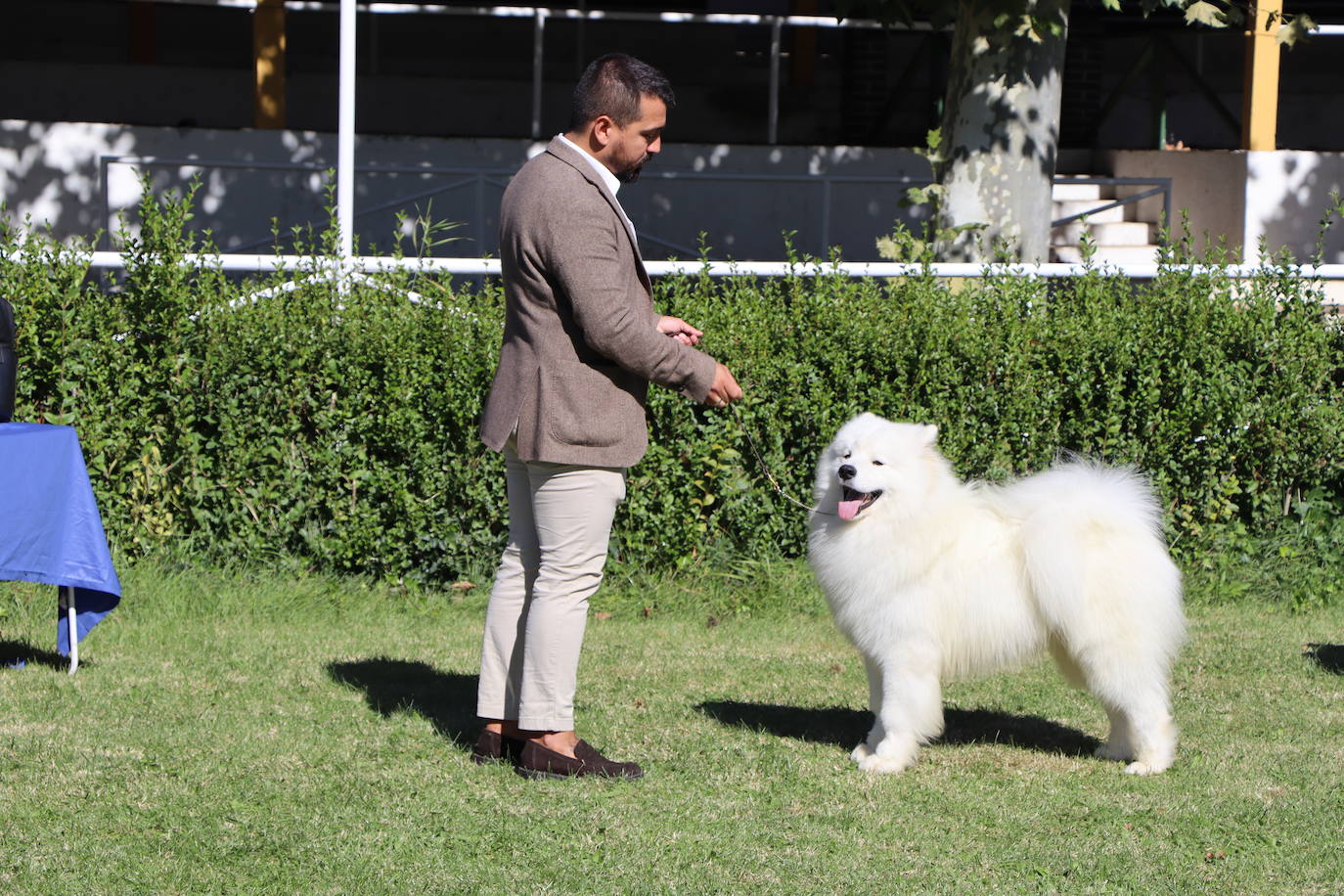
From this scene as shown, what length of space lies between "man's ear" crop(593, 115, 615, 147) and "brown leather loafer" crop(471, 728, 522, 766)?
197 centimetres

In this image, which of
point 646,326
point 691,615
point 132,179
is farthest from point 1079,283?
point 132,179

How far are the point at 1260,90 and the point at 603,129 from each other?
896 cm

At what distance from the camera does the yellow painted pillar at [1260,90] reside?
11641 millimetres

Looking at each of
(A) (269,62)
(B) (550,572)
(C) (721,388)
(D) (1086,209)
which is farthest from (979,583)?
(A) (269,62)

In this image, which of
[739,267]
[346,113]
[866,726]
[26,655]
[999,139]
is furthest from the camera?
[999,139]

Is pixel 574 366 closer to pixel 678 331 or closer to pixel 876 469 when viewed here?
pixel 678 331

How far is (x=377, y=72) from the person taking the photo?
1662cm

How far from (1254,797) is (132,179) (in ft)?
33.6

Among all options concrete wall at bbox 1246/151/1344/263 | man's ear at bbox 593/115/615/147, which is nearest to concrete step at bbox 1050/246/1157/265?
concrete wall at bbox 1246/151/1344/263

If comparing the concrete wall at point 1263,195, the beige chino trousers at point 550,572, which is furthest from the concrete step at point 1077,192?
the beige chino trousers at point 550,572

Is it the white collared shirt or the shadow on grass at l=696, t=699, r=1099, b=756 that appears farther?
the shadow on grass at l=696, t=699, r=1099, b=756

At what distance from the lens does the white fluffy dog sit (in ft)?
15.8

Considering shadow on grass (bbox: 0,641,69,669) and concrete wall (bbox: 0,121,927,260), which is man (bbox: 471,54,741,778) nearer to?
shadow on grass (bbox: 0,641,69,669)

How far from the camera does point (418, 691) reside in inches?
231
